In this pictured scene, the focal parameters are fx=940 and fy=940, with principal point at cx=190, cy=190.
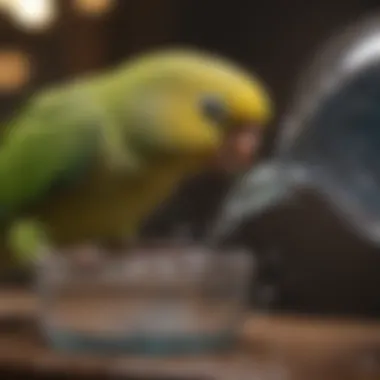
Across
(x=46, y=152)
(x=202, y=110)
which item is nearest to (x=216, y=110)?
(x=202, y=110)

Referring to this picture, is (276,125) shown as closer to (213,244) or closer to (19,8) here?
(213,244)

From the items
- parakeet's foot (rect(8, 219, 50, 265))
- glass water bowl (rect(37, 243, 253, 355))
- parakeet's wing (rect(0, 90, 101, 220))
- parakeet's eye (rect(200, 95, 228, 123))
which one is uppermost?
parakeet's eye (rect(200, 95, 228, 123))

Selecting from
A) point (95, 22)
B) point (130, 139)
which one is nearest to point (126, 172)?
point (130, 139)

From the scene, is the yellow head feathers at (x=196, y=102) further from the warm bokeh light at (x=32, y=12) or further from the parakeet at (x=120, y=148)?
the warm bokeh light at (x=32, y=12)

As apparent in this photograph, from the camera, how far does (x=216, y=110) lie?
0.71 m

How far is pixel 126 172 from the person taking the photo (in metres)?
0.72

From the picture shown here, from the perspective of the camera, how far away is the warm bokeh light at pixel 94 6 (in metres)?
0.78

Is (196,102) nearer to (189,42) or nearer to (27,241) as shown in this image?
(189,42)

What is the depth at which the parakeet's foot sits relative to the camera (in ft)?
2.42

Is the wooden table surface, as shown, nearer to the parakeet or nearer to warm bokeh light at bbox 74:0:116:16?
the parakeet

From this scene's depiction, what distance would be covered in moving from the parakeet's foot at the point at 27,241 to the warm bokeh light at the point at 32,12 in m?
0.18

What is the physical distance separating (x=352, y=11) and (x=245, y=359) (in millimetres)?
284

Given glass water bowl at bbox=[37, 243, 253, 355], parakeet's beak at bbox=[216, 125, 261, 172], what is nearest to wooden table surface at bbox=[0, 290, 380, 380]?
glass water bowl at bbox=[37, 243, 253, 355]

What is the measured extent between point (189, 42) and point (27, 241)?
21 centimetres
